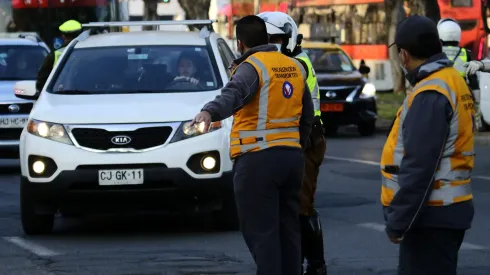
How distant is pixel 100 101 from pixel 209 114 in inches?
181

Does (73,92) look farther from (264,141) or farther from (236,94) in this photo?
(236,94)

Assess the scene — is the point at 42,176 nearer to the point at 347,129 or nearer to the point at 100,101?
the point at 100,101

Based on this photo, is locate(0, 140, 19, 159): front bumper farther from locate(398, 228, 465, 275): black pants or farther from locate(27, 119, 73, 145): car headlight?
locate(398, 228, 465, 275): black pants

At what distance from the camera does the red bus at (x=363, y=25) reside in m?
39.7

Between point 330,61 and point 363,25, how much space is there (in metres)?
14.6

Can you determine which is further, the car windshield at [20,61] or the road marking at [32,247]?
the car windshield at [20,61]

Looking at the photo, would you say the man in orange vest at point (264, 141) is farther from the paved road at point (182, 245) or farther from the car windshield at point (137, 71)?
the car windshield at point (137, 71)

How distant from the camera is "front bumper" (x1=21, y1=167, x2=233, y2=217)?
11031 mm

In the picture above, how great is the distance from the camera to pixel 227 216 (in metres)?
11.5

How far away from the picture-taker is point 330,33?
133 ft

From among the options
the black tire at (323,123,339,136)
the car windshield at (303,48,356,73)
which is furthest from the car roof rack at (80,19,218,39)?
the car windshield at (303,48,356,73)

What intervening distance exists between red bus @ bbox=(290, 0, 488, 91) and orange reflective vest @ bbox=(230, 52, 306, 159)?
106ft

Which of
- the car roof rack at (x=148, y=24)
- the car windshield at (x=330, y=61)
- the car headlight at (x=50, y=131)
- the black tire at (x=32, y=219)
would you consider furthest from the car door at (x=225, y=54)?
the car windshield at (x=330, y=61)

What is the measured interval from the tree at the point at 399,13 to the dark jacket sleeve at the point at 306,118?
837 inches
